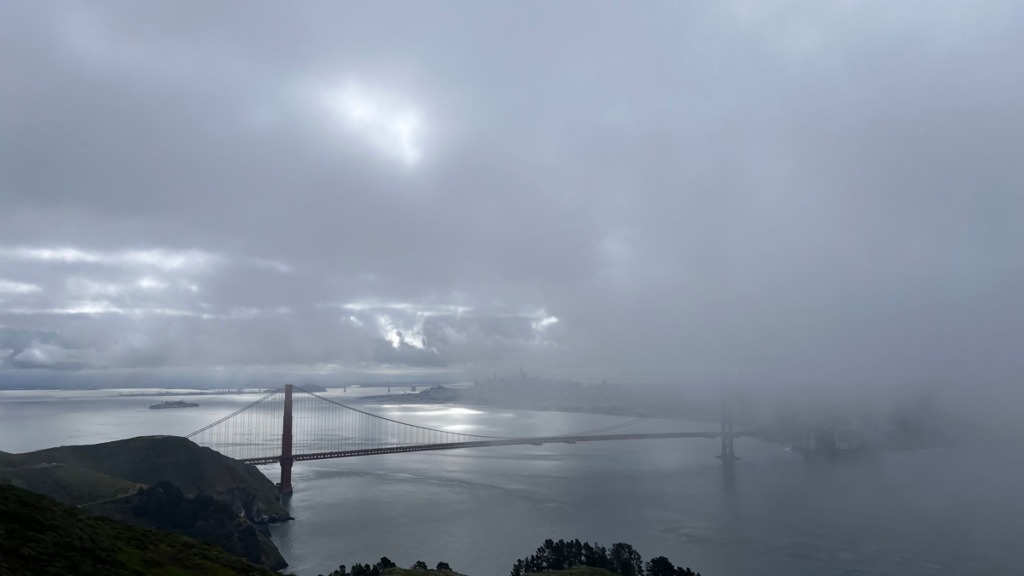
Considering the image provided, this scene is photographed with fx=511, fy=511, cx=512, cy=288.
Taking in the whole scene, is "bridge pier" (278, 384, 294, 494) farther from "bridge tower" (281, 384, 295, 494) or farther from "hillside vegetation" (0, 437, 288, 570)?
"hillside vegetation" (0, 437, 288, 570)

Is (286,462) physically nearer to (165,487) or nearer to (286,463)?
(286,463)

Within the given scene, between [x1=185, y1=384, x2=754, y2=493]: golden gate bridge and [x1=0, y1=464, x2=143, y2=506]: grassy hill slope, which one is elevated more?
[x1=0, y1=464, x2=143, y2=506]: grassy hill slope

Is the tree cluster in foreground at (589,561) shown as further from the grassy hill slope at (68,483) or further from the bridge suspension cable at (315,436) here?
the bridge suspension cable at (315,436)

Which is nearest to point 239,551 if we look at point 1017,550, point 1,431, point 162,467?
point 162,467

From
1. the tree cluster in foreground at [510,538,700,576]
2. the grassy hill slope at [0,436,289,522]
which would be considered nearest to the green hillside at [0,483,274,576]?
the tree cluster in foreground at [510,538,700,576]

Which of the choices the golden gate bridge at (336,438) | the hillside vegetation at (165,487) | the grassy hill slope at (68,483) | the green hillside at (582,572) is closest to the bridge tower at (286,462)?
the golden gate bridge at (336,438)

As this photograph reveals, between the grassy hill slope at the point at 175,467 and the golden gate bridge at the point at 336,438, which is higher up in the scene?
the grassy hill slope at the point at 175,467
